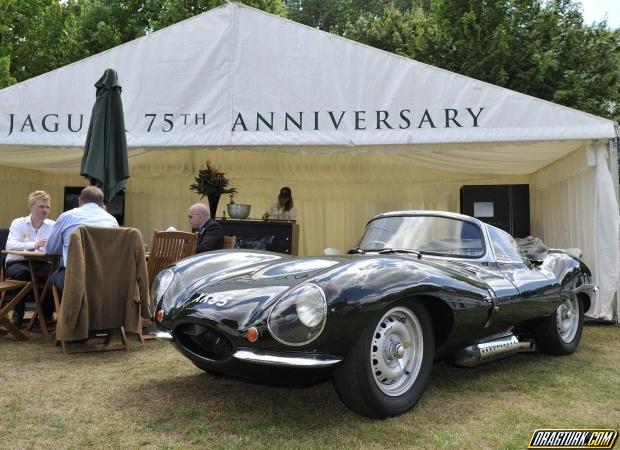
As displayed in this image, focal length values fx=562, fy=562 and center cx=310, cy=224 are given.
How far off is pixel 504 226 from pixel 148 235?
6791 mm

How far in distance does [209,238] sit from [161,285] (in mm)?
2347

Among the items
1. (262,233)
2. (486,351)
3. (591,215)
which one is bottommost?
(486,351)

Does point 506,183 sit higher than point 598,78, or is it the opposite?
point 598,78

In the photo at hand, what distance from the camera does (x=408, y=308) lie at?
2949 mm

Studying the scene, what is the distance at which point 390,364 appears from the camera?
291 cm

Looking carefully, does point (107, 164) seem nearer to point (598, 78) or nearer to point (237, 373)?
point (237, 373)

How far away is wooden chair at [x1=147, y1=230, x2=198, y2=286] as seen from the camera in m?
5.21

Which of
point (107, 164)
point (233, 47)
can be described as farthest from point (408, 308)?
point (233, 47)

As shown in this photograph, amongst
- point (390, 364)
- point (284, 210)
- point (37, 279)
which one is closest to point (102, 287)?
point (37, 279)

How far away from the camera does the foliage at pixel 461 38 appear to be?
15750 millimetres

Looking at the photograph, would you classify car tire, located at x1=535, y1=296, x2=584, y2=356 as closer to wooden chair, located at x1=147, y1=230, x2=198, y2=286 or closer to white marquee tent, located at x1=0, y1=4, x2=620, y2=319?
white marquee tent, located at x1=0, y1=4, x2=620, y2=319

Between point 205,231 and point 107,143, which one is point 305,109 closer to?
point 205,231

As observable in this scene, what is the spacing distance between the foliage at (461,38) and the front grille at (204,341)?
563 inches
